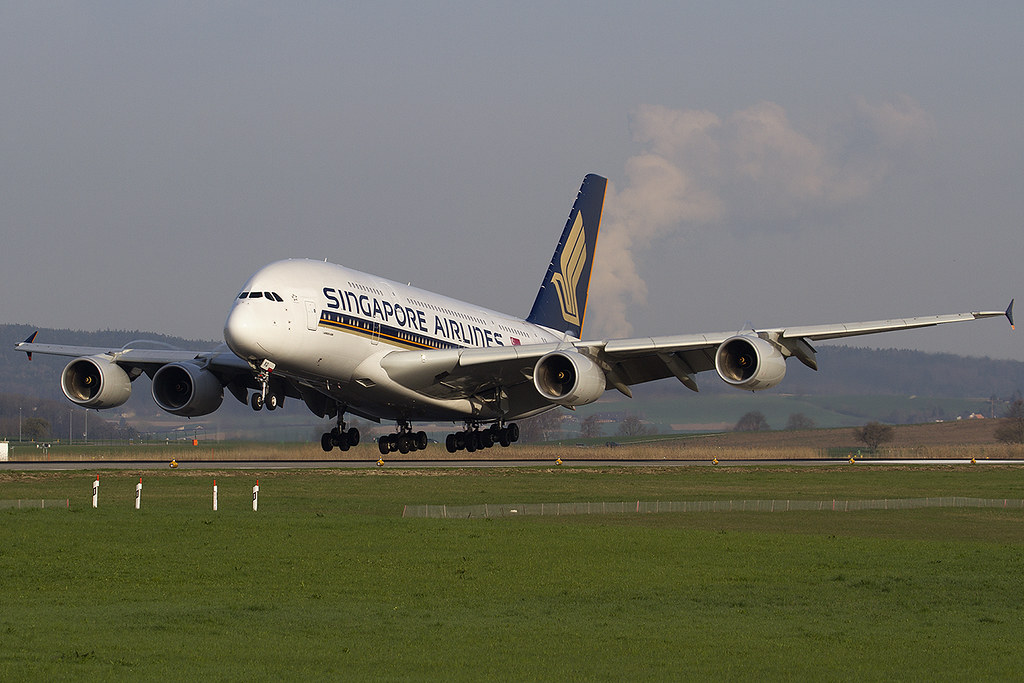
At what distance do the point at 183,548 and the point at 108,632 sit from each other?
28.4 ft

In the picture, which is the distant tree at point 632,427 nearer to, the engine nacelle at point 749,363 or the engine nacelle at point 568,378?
the engine nacelle at point 568,378

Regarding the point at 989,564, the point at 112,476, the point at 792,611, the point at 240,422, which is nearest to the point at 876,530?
the point at 989,564

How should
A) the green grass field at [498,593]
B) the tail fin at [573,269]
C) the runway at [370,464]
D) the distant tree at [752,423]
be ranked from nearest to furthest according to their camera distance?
the green grass field at [498,593]
the runway at [370,464]
the tail fin at [573,269]
the distant tree at [752,423]

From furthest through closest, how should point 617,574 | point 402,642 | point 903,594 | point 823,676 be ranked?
point 617,574 < point 903,594 < point 402,642 < point 823,676

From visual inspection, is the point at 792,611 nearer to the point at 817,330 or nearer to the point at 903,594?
the point at 903,594

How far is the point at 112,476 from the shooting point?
47.1 m

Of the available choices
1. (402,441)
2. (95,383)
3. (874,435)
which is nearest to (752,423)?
(874,435)

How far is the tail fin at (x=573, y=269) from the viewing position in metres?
66.4

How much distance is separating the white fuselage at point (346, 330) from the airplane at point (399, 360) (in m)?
0.05

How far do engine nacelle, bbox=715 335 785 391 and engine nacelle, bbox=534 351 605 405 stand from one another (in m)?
4.77

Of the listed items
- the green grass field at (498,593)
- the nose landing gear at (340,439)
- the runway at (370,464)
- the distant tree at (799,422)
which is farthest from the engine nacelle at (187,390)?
the distant tree at (799,422)

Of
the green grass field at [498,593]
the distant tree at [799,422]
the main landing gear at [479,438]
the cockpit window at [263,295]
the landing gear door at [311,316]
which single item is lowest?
the green grass field at [498,593]

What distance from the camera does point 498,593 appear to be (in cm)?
2191

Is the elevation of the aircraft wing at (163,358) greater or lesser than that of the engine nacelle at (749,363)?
greater
